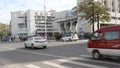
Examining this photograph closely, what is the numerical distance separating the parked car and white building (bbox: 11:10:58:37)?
124m

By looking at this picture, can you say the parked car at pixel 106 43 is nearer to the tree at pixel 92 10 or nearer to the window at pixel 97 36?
the window at pixel 97 36

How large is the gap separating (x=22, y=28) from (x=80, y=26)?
69409 millimetres

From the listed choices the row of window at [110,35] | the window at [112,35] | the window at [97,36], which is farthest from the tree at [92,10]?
the window at [112,35]

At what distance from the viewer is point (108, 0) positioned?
96.9 m

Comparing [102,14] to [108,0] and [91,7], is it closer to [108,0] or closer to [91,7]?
[91,7]

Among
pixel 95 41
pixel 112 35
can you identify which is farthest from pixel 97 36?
pixel 112 35

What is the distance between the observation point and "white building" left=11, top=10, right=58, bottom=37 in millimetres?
145125

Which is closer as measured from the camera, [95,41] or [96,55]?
[96,55]

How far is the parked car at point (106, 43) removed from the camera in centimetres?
1422

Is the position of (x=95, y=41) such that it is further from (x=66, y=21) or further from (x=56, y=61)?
(x=66, y=21)

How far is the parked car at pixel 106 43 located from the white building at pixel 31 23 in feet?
408

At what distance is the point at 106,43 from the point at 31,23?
132735 mm

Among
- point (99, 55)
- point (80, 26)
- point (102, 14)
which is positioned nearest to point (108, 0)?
point (80, 26)

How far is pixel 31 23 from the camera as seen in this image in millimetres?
146250
